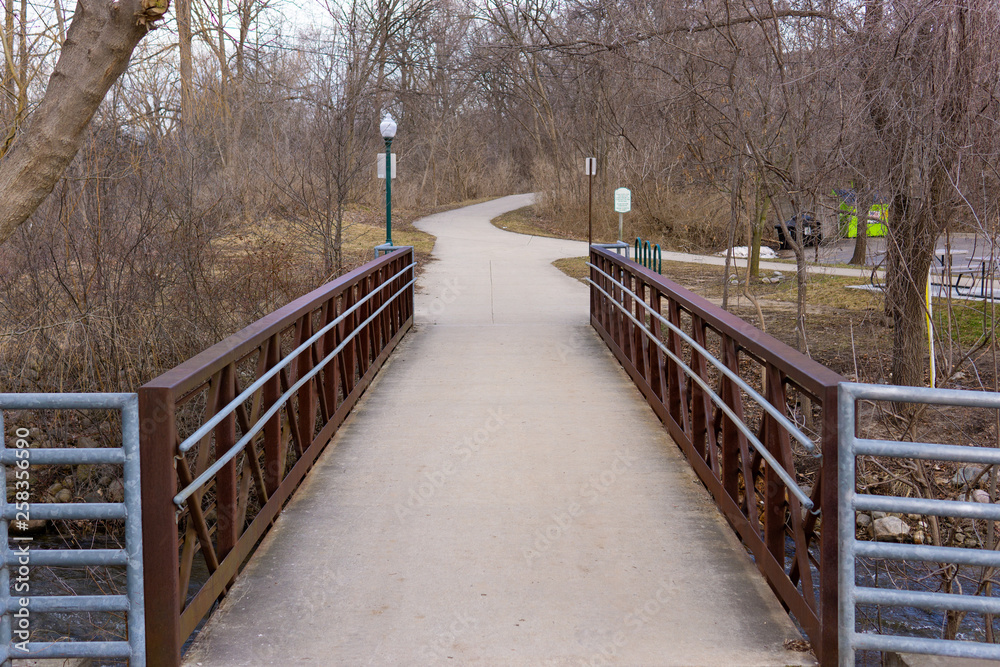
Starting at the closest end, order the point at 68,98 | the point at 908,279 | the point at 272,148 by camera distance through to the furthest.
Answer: the point at 68,98, the point at 908,279, the point at 272,148

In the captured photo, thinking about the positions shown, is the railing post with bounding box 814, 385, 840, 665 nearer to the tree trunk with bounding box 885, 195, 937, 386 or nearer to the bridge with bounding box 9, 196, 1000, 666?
the bridge with bounding box 9, 196, 1000, 666

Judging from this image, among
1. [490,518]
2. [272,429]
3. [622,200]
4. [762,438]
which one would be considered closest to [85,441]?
[272,429]

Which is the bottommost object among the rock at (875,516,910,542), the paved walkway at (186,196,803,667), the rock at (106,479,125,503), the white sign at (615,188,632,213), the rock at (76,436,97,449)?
the rock at (875,516,910,542)

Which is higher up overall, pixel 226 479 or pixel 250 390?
pixel 250 390

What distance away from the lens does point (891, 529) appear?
8617 millimetres

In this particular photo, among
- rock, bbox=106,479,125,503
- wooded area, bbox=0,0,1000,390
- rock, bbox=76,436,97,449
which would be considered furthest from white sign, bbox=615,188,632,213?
rock, bbox=106,479,125,503

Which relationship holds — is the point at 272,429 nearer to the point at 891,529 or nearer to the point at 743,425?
the point at 743,425

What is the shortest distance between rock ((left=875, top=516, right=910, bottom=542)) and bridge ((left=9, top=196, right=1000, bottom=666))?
98.9 inches

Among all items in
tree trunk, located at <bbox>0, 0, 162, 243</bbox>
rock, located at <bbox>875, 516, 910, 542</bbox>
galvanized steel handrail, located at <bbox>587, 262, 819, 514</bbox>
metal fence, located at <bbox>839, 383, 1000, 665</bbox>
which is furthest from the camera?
Answer: rock, located at <bbox>875, 516, 910, 542</bbox>

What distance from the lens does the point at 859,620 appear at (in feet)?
21.5

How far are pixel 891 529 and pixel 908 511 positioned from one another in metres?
5.83

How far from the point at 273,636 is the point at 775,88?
934cm

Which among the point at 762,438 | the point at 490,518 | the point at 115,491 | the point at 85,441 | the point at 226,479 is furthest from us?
the point at 85,441

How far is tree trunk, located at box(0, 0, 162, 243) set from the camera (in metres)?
6.50
